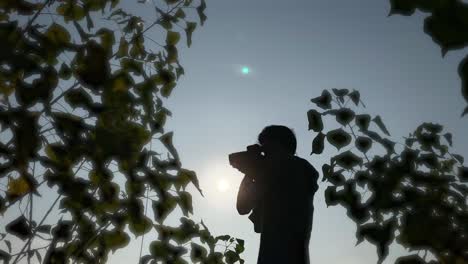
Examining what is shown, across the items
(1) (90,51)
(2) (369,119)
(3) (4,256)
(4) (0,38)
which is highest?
(2) (369,119)

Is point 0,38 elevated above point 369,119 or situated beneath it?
situated beneath

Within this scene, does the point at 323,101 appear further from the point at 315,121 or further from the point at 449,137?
the point at 449,137

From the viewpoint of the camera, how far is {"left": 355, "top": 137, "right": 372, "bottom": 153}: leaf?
2304mm

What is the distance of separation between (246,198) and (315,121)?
4.13ft

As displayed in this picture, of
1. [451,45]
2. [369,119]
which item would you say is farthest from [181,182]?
[451,45]

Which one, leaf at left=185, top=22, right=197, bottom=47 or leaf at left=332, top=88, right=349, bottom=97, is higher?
leaf at left=185, top=22, right=197, bottom=47

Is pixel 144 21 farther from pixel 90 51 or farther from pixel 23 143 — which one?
pixel 23 143

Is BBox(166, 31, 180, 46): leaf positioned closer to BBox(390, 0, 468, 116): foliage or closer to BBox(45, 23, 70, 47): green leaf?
BBox(45, 23, 70, 47): green leaf

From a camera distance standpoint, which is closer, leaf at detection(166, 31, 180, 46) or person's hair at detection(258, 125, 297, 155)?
leaf at detection(166, 31, 180, 46)

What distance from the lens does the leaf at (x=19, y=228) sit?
5.41ft

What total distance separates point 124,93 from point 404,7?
1188mm

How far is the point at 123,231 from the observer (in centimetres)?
201

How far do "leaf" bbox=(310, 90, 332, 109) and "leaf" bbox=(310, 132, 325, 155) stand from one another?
0.26 metres

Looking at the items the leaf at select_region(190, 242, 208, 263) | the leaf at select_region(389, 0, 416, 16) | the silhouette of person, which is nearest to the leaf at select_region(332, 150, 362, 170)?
the silhouette of person
